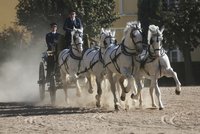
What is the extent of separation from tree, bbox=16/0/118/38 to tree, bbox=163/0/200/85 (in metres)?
3.88

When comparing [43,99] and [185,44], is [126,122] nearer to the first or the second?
[43,99]

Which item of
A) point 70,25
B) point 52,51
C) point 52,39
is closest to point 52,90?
point 52,51

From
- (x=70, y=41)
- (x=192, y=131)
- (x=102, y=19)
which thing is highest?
(x=102, y=19)

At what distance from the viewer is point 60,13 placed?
3488 cm

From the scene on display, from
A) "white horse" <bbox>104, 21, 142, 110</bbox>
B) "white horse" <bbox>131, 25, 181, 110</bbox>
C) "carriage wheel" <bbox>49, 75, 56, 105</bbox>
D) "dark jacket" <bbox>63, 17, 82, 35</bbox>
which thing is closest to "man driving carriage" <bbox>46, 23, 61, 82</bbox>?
"carriage wheel" <bbox>49, 75, 56, 105</bbox>

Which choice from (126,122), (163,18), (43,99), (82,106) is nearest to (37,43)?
(163,18)

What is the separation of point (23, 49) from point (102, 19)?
7173 mm

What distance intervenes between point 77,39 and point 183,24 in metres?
19.4

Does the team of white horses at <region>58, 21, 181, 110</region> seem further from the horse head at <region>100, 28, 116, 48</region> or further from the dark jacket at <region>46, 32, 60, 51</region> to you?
the dark jacket at <region>46, 32, 60, 51</region>

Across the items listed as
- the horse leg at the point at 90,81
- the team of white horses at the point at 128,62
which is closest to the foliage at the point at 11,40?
the horse leg at the point at 90,81

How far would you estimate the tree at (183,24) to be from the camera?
125 ft

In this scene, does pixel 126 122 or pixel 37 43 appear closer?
pixel 126 122

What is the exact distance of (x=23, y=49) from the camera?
40.5 m

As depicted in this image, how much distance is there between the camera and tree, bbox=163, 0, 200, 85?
38094mm
